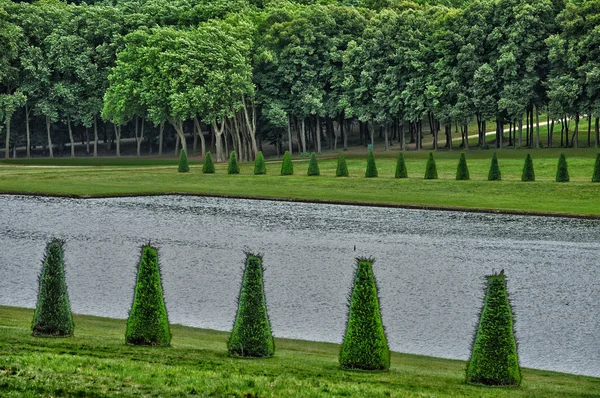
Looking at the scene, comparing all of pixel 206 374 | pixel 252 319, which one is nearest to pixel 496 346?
pixel 252 319

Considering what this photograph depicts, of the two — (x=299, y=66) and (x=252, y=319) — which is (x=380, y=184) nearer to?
(x=299, y=66)

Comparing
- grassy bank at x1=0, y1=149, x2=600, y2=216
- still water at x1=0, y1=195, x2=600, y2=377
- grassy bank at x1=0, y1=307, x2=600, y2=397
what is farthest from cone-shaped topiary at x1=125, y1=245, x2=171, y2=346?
grassy bank at x1=0, y1=149, x2=600, y2=216

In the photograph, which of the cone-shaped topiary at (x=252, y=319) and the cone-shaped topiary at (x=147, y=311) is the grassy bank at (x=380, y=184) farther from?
the cone-shaped topiary at (x=147, y=311)

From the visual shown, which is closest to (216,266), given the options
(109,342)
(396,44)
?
(109,342)

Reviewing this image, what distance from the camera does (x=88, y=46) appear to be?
111m

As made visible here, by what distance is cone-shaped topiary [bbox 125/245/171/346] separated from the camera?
21.2m

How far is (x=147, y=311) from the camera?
2123 centimetres

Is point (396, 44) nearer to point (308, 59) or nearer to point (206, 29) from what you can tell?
point (308, 59)

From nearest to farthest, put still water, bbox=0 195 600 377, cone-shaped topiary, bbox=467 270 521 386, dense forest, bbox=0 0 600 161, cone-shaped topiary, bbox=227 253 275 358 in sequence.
Result: 1. cone-shaped topiary, bbox=467 270 521 386
2. cone-shaped topiary, bbox=227 253 275 358
3. still water, bbox=0 195 600 377
4. dense forest, bbox=0 0 600 161

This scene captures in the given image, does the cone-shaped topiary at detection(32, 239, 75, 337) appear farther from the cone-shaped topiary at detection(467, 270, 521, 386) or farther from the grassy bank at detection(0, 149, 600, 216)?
the grassy bank at detection(0, 149, 600, 216)

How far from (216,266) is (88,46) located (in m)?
79.6

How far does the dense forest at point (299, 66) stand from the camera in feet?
293

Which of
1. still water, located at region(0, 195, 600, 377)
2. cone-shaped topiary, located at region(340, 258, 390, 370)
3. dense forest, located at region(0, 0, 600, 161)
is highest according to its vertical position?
dense forest, located at region(0, 0, 600, 161)

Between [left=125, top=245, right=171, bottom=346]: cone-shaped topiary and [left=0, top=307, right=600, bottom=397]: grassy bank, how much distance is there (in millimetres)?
427
